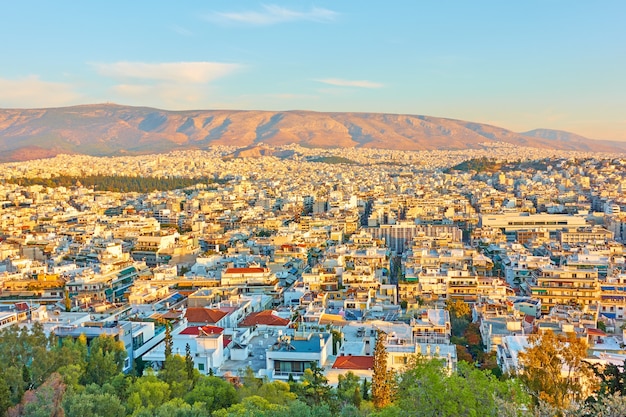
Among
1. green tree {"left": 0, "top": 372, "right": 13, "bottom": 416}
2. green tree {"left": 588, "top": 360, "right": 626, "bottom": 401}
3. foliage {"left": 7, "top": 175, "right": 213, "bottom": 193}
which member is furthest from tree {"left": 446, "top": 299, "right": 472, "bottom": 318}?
foliage {"left": 7, "top": 175, "right": 213, "bottom": 193}

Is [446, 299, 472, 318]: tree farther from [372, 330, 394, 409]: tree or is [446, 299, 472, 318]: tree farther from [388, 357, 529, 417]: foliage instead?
[388, 357, 529, 417]: foliage

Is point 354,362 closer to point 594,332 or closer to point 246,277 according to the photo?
point 594,332

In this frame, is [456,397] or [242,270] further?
[242,270]

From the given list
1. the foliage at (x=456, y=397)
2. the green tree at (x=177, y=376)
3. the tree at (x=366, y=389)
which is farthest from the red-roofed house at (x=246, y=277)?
the foliage at (x=456, y=397)

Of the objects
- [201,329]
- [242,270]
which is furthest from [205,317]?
[242,270]

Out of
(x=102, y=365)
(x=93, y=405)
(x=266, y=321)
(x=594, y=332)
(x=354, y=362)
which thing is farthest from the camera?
(x=266, y=321)

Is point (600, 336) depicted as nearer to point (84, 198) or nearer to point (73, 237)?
point (73, 237)

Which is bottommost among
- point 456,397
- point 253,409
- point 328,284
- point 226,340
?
point 328,284
